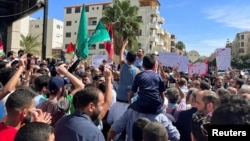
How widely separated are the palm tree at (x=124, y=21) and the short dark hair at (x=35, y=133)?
1598 inches

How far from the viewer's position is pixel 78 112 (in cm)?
330

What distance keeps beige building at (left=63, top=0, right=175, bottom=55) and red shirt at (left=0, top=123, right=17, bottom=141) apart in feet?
189

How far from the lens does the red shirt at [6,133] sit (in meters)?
3.01

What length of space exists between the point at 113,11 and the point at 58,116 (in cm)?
4119

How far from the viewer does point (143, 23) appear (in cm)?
6222

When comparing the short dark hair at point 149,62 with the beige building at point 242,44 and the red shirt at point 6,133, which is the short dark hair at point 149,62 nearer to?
the red shirt at point 6,133

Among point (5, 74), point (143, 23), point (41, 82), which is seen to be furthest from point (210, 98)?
point (143, 23)

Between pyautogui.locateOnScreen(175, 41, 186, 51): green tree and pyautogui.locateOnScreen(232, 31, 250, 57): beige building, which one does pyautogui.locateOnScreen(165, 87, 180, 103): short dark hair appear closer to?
pyautogui.locateOnScreen(175, 41, 186, 51): green tree

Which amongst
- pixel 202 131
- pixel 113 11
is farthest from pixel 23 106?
pixel 113 11

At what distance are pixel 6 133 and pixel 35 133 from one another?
63 cm

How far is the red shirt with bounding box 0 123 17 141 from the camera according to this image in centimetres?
301

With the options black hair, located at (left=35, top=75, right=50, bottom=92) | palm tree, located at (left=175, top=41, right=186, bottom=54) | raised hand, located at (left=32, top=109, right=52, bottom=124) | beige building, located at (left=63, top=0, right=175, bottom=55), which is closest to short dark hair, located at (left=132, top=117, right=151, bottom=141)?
raised hand, located at (left=32, top=109, right=52, bottom=124)

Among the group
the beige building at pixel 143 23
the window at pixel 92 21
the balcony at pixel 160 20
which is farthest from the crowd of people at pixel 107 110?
the balcony at pixel 160 20

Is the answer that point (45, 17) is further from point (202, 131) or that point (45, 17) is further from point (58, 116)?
point (202, 131)
